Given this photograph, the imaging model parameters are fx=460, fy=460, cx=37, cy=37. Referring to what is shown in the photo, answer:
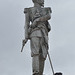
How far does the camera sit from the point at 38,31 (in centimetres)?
1917

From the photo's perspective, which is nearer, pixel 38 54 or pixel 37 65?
pixel 37 65

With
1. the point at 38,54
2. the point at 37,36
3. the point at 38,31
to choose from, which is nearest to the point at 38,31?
the point at 38,31

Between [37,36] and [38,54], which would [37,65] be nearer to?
[38,54]

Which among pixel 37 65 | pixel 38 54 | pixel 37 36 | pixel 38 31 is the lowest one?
pixel 37 65

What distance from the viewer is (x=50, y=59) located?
19.1 meters

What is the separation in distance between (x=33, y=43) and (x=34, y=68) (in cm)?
113

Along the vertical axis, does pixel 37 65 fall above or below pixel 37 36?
below

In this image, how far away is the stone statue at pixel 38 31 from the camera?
18.7m

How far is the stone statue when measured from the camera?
18.7 meters

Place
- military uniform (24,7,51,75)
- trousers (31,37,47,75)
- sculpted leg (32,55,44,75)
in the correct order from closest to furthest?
sculpted leg (32,55,44,75)
trousers (31,37,47,75)
military uniform (24,7,51,75)

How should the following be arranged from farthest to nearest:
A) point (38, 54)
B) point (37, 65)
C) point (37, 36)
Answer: point (37, 36)
point (38, 54)
point (37, 65)

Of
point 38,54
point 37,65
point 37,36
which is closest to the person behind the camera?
point 37,65

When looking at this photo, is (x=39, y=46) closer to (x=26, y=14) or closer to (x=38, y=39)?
(x=38, y=39)

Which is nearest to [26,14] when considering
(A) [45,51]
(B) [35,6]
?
(B) [35,6]
